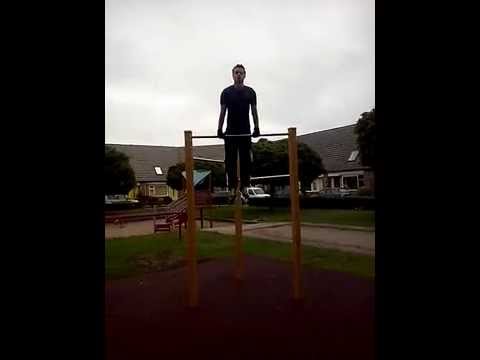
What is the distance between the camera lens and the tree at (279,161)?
1389cm

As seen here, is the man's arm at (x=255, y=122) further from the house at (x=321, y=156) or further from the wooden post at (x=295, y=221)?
the house at (x=321, y=156)

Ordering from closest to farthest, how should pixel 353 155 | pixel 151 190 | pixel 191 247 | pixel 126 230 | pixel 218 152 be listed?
pixel 191 247 → pixel 126 230 → pixel 353 155 → pixel 151 190 → pixel 218 152

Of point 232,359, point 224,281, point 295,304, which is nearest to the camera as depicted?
point 232,359

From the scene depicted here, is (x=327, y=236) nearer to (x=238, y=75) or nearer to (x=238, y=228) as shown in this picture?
(x=238, y=228)

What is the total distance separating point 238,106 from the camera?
12.7 feet

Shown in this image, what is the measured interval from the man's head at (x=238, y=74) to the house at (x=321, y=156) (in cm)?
1662

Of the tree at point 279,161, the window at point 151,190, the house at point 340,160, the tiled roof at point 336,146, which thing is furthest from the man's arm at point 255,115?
the window at point 151,190

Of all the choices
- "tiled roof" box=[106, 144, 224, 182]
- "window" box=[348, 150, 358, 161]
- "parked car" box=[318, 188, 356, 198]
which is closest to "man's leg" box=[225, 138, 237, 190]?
"parked car" box=[318, 188, 356, 198]

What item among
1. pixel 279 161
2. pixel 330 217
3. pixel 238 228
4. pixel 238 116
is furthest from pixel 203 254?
pixel 279 161

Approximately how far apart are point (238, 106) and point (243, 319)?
2085 millimetres
